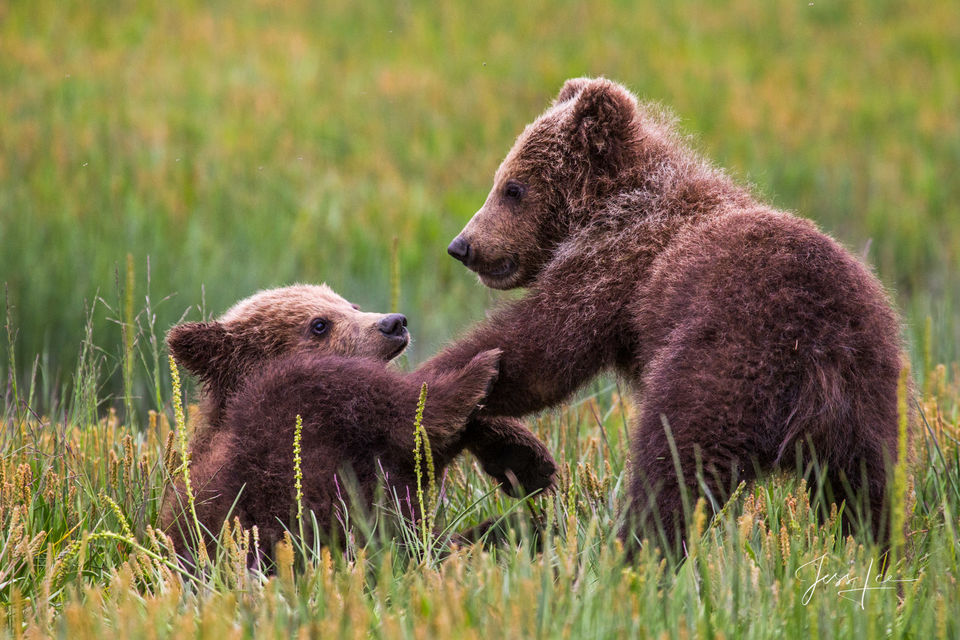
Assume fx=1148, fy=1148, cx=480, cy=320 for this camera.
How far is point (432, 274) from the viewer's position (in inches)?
470

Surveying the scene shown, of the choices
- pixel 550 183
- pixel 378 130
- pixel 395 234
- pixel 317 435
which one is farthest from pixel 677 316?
pixel 378 130

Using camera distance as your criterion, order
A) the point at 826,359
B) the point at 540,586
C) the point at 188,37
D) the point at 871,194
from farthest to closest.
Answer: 1. the point at 188,37
2. the point at 871,194
3. the point at 826,359
4. the point at 540,586

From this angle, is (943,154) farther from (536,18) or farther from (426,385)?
(426,385)

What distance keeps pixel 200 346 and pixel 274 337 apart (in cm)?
38

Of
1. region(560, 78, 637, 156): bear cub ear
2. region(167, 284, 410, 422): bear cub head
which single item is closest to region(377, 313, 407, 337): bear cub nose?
region(167, 284, 410, 422): bear cub head

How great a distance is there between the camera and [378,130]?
14.9m

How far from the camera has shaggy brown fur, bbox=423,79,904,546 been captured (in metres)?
3.64

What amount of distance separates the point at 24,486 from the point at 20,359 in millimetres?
4608

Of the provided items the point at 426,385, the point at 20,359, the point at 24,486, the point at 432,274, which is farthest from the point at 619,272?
the point at 432,274

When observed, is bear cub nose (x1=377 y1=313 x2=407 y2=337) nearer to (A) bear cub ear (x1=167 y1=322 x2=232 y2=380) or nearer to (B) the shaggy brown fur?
(B) the shaggy brown fur

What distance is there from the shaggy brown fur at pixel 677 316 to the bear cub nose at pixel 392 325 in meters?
0.40

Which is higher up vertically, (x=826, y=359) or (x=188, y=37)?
(x=188, y=37)

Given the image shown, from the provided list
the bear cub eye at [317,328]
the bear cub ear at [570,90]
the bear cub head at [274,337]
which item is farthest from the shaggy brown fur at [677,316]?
the bear cub eye at [317,328]

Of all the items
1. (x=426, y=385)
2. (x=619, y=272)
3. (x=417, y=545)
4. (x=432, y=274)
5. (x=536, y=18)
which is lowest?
(x=432, y=274)
